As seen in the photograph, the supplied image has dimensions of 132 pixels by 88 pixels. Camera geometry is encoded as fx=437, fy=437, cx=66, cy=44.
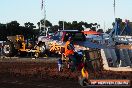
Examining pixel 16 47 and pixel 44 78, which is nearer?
pixel 44 78

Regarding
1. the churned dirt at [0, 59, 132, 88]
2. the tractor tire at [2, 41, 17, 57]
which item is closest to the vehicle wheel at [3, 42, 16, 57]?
the tractor tire at [2, 41, 17, 57]

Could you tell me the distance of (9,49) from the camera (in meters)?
32.2

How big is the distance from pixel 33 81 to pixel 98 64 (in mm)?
4723

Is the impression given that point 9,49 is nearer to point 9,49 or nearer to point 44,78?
point 9,49

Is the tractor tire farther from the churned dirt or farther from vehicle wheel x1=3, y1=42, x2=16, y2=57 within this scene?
the churned dirt

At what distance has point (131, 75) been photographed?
17.8 m

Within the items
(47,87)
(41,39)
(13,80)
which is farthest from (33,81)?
(41,39)

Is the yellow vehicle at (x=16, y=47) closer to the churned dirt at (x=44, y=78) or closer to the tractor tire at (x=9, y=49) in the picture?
the tractor tire at (x=9, y=49)

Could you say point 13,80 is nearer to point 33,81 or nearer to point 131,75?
point 33,81

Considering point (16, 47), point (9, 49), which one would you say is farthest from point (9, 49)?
point (16, 47)

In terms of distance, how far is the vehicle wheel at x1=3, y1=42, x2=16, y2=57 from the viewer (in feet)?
105

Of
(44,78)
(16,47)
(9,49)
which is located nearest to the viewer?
(44,78)

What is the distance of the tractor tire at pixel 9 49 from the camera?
32.2m

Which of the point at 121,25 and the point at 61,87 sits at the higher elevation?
the point at 121,25
